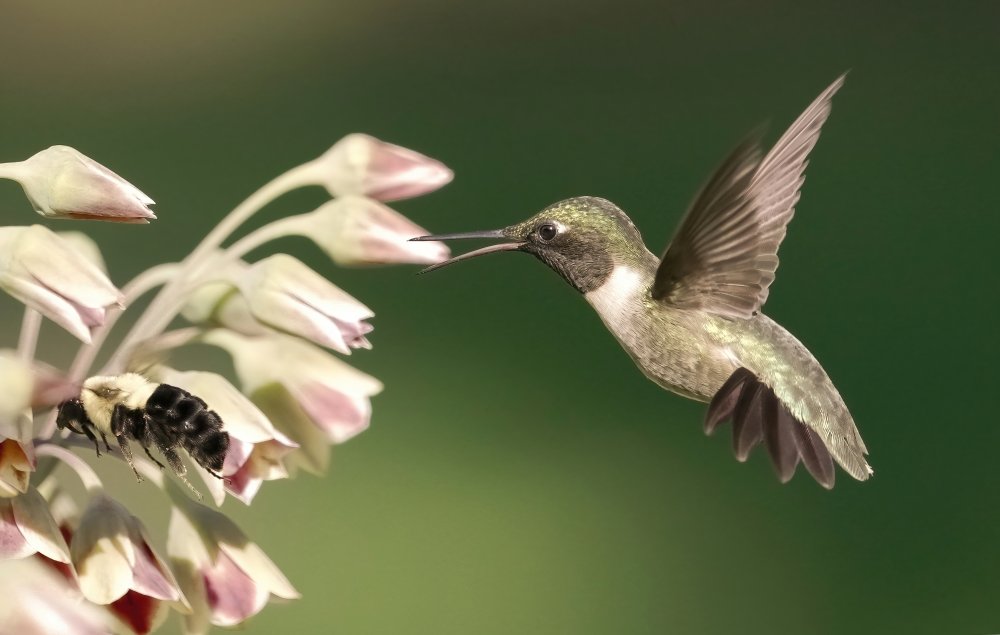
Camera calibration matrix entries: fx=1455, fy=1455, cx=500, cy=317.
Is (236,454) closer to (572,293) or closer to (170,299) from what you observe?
(170,299)

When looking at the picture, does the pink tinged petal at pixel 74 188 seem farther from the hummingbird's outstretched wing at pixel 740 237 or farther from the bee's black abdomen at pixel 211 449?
the hummingbird's outstretched wing at pixel 740 237

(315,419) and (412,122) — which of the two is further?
(412,122)

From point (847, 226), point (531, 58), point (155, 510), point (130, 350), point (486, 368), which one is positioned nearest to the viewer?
point (130, 350)

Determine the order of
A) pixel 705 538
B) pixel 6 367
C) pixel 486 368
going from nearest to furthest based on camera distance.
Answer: pixel 6 367 → pixel 705 538 → pixel 486 368

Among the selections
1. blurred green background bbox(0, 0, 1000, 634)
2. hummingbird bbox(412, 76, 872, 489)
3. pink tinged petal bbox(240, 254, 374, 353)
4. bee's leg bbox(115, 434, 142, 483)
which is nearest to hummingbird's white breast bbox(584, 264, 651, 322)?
hummingbird bbox(412, 76, 872, 489)

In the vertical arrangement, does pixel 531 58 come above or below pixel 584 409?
above

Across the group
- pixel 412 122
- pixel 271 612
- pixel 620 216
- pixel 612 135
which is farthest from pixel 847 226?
pixel 620 216

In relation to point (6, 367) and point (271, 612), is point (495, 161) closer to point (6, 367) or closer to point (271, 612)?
point (271, 612)

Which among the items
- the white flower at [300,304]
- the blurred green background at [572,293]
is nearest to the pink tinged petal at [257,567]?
the white flower at [300,304]
